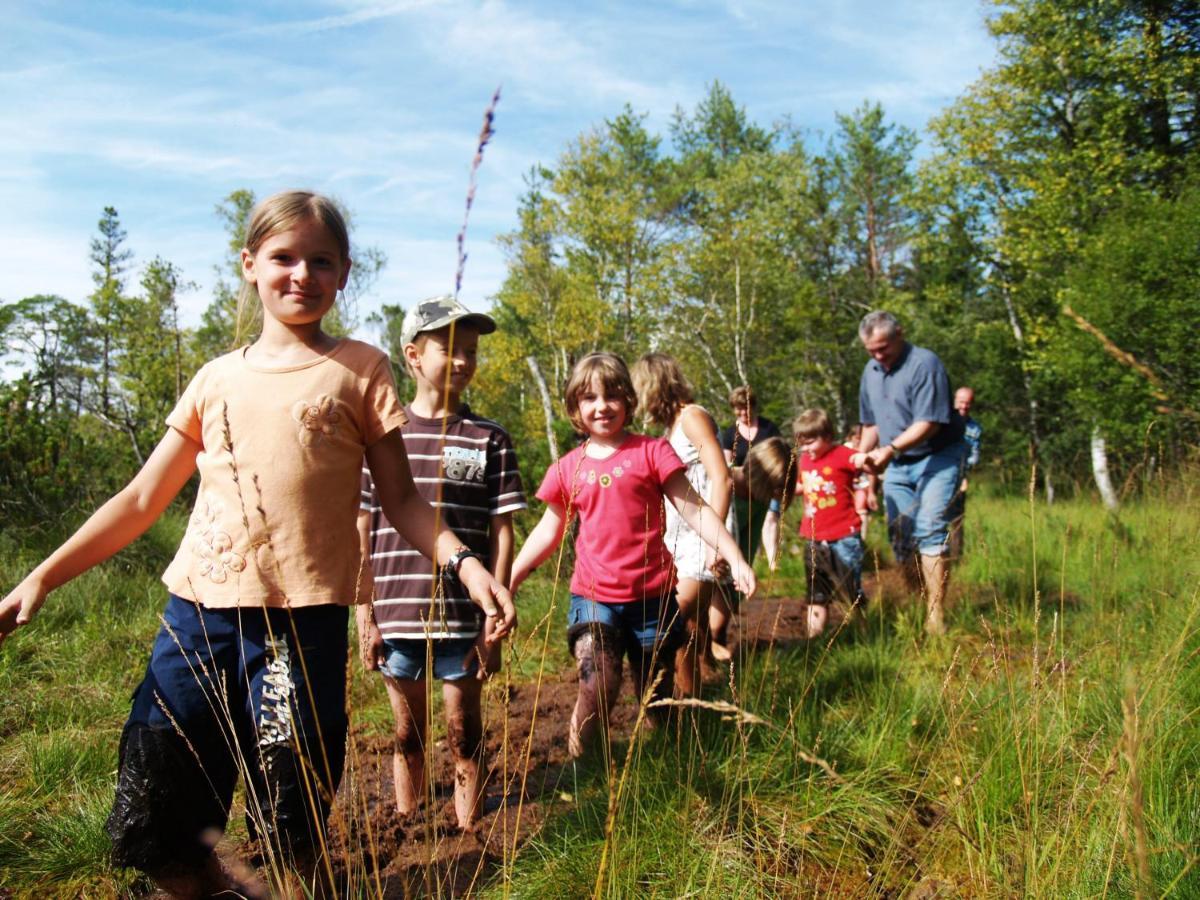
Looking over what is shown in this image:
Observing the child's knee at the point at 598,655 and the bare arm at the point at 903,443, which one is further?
the bare arm at the point at 903,443

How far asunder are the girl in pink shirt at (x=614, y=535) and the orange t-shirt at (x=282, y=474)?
117cm

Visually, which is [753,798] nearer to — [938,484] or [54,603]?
[938,484]

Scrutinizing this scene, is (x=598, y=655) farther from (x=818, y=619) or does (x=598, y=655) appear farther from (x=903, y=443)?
(x=903, y=443)

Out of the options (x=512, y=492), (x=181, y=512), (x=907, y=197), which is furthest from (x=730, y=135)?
(x=512, y=492)

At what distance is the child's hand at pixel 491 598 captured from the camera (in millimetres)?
1702

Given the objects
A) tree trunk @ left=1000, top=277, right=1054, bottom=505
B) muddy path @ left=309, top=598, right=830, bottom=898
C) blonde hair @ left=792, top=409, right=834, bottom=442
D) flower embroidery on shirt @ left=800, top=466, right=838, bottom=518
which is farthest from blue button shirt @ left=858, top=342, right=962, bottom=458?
tree trunk @ left=1000, top=277, right=1054, bottom=505

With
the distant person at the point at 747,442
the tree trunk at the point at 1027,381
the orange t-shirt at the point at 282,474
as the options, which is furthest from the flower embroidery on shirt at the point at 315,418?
the tree trunk at the point at 1027,381

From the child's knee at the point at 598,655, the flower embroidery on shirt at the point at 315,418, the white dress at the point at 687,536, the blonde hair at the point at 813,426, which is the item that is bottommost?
the child's knee at the point at 598,655

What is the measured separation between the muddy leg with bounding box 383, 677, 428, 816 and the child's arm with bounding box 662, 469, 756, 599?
1.12 metres

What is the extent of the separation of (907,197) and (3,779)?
24.6m

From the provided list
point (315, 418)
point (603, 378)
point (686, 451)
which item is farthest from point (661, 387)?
point (315, 418)

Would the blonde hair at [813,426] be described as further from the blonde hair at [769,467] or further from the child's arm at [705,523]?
the child's arm at [705,523]

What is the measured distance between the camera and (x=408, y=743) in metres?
2.91

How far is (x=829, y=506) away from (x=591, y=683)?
293 cm
